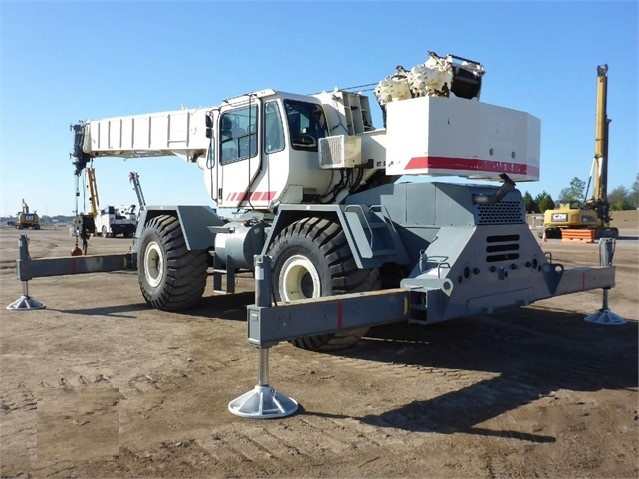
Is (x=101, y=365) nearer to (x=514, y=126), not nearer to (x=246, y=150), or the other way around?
(x=246, y=150)

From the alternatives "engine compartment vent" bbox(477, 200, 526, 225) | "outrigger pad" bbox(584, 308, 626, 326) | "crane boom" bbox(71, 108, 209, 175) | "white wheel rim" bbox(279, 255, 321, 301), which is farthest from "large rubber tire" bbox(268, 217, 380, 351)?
"outrigger pad" bbox(584, 308, 626, 326)

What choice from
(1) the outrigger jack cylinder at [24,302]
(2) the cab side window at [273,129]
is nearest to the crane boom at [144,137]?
(2) the cab side window at [273,129]

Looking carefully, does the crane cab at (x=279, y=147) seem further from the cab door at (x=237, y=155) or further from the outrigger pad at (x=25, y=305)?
the outrigger pad at (x=25, y=305)

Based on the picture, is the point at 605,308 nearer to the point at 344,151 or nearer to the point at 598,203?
the point at 344,151

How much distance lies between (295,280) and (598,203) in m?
32.1

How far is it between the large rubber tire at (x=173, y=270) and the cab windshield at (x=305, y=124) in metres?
2.62

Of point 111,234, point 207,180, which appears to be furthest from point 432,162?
point 111,234

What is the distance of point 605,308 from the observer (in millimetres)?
8797

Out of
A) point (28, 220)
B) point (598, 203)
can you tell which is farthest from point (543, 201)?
point (28, 220)

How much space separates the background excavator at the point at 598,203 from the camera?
106 feet

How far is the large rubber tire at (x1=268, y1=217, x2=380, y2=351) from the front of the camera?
623cm

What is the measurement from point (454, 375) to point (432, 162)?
218 centimetres

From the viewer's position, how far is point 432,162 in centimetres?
621

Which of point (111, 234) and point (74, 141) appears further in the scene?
point (111, 234)
